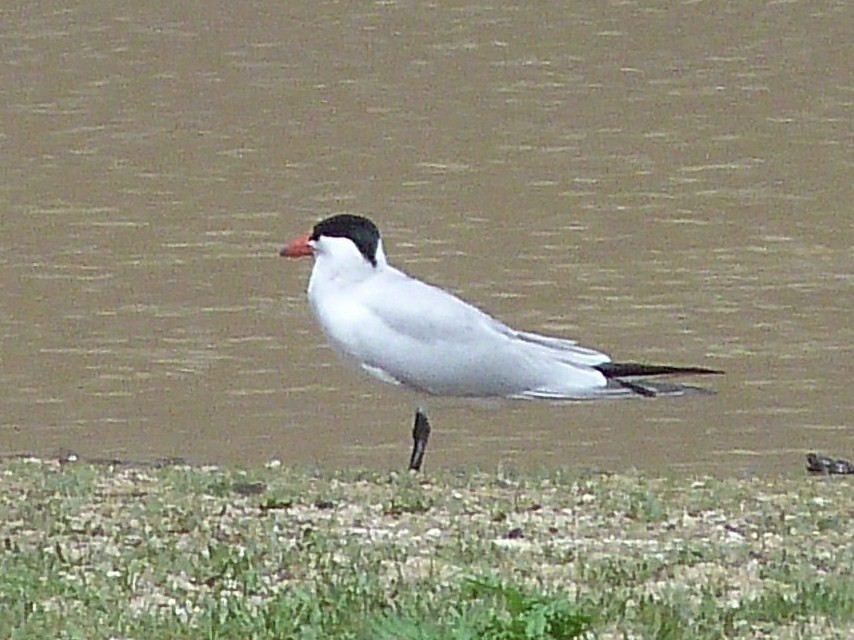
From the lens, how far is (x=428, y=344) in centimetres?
741

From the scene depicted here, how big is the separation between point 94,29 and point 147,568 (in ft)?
61.9

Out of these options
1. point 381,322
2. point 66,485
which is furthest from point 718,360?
point 66,485

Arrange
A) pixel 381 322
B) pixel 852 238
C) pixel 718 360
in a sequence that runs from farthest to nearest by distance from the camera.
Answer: pixel 852 238 < pixel 718 360 < pixel 381 322

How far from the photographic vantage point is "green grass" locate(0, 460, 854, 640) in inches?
185

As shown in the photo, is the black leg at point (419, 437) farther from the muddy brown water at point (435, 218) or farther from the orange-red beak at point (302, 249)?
the orange-red beak at point (302, 249)

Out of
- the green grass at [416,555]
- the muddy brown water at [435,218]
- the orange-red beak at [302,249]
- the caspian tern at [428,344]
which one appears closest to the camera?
the green grass at [416,555]

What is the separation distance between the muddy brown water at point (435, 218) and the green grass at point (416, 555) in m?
1.60

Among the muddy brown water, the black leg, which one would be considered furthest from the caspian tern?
the muddy brown water

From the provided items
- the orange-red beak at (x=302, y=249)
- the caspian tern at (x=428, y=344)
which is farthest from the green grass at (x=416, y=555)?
the orange-red beak at (x=302, y=249)

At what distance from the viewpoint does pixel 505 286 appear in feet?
39.9

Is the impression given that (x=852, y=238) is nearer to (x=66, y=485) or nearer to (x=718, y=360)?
(x=718, y=360)

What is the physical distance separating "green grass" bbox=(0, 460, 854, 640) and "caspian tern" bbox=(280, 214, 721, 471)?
0.55 metres

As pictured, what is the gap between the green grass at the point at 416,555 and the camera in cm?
470

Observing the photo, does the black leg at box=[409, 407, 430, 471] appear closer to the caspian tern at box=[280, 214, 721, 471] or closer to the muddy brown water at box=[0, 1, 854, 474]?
the caspian tern at box=[280, 214, 721, 471]
